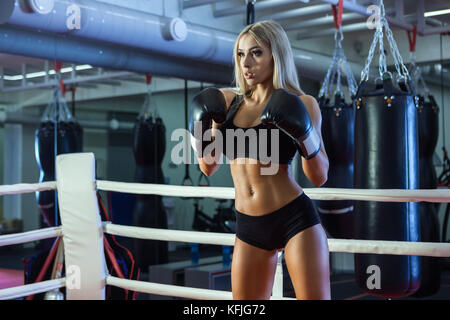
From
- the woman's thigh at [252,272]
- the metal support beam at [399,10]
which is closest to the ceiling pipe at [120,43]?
the metal support beam at [399,10]

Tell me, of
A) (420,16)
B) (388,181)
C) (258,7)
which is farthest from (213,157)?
(420,16)

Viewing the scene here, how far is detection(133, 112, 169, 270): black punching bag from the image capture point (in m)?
5.21

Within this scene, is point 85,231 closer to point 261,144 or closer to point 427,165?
point 261,144

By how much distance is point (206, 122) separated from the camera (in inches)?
72.9

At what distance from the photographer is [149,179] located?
5.29 m

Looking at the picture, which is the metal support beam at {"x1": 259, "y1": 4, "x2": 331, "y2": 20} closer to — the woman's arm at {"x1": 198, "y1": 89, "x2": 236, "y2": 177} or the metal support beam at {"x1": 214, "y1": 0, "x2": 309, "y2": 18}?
the metal support beam at {"x1": 214, "y1": 0, "x2": 309, "y2": 18}

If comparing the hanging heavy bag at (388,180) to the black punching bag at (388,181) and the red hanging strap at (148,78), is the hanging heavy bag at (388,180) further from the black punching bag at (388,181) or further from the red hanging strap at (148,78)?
the red hanging strap at (148,78)

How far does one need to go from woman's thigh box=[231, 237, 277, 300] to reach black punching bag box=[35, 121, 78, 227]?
251cm

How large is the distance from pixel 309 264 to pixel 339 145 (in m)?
3.09

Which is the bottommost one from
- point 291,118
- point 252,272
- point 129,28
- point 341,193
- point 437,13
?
point 252,272

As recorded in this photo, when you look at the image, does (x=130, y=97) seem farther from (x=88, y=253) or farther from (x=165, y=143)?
(x=88, y=253)

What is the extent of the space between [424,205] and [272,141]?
328 centimetres

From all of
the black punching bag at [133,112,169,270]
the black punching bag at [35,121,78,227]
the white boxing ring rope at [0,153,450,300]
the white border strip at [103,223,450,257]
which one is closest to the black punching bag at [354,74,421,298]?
the white border strip at [103,223,450,257]
